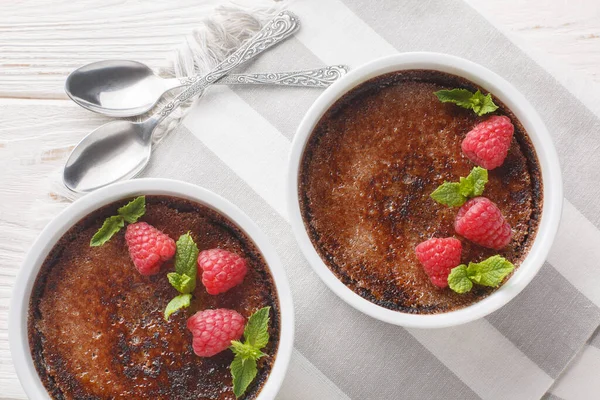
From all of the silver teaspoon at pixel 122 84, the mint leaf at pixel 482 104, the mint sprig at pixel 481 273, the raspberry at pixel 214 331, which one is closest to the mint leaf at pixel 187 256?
the raspberry at pixel 214 331

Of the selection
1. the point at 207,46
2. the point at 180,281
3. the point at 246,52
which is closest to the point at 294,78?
the point at 246,52

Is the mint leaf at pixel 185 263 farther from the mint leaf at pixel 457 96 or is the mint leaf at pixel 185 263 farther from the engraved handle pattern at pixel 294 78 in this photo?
the mint leaf at pixel 457 96

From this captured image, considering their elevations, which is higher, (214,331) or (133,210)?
(133,210)

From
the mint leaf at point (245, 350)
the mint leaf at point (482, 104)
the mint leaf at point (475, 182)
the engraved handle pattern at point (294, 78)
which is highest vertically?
A: the mint leaf at point (482, 104)

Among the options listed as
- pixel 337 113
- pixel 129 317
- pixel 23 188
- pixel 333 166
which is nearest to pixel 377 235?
pixel 333 166

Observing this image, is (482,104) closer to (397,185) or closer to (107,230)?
(397,185)
